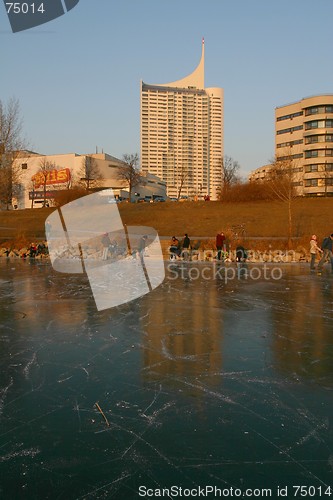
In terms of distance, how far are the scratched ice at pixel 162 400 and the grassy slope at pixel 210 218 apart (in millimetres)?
20233

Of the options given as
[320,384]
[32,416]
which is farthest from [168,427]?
[320,384]

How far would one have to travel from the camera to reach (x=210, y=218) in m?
38.6

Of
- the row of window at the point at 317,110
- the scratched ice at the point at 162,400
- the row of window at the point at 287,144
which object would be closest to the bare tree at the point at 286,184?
the scratched ice at the point at 162,400

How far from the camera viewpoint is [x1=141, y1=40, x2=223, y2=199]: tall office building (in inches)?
6905

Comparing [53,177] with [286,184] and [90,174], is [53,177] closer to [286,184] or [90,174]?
[90,174]

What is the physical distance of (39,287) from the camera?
39.7 ft

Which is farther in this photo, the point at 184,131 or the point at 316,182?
the point at 184,131

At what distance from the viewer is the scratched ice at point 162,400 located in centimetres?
299

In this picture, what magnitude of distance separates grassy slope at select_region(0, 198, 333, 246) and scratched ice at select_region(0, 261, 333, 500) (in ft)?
66.4

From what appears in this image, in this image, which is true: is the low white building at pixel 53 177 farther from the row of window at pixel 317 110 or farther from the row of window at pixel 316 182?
the row of window at pixel 317 110

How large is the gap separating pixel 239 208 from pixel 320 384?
127 feet

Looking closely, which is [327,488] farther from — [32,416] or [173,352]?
[173,352]

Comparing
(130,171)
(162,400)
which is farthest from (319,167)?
(162,400)

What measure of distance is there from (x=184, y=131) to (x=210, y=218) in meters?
153
